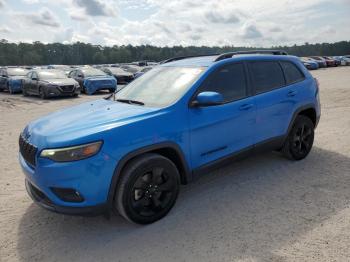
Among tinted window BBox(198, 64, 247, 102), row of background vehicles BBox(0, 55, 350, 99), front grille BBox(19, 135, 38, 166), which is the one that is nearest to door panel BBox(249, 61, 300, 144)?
tinted window BBox(198, 64, 247, 102)

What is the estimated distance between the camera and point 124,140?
323 centimetres

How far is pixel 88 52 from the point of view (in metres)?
91.4

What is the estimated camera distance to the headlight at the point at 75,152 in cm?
307

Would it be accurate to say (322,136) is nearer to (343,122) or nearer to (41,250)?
(343,122)

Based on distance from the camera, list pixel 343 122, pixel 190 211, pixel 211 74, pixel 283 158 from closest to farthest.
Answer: pixel 190 211, pixel 211 74, pixel 283 158, pixel 343 122

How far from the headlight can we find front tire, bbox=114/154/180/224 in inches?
16.6

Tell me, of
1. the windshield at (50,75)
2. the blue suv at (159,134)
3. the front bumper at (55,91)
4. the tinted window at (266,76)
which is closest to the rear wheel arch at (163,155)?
the blue suv at (159,134)

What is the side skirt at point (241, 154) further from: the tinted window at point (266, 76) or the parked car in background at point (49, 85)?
the parked car in background at point (49, 85)

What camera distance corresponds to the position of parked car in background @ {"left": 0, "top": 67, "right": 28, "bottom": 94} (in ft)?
61.8

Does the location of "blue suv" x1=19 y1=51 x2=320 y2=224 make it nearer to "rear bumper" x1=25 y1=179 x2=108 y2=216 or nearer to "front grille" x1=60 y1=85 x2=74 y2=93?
"rear bumper" x1=25 y1=179 x2=108 y2=216

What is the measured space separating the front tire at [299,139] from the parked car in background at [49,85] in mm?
12645

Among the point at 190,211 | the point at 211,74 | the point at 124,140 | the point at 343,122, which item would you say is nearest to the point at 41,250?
the point at 124,140

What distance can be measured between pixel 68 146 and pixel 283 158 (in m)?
3.75

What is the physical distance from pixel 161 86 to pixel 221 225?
1861mm
